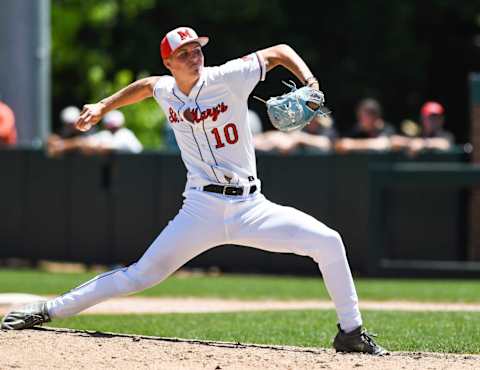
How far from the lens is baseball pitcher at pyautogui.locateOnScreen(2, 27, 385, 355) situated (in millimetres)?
7172

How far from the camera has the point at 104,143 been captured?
16219 millimetres

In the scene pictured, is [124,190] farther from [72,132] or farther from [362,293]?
[362,293]

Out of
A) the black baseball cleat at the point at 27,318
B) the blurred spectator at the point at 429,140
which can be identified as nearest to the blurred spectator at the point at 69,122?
the blurred spectator at the point at 429,140

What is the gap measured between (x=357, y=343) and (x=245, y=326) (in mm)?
2280

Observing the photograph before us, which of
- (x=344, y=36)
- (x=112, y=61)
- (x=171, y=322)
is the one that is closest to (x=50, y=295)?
(x=171, y=322)

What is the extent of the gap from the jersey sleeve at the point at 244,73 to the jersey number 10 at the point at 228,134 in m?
0.21

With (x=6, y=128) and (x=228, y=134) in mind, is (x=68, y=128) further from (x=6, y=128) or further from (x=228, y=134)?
(x=228, y=134)

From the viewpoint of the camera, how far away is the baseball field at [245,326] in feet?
23.0

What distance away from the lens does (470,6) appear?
25.8m

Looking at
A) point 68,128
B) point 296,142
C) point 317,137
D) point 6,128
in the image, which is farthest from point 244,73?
point 6,128

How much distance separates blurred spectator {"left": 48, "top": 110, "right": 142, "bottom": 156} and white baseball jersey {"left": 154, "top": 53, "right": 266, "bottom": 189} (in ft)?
28.5

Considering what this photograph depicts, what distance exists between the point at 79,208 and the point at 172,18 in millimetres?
10067

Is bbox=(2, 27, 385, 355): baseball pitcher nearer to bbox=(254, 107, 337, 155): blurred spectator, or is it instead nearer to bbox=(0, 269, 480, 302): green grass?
bbox=(0, 269, 480, 302): green grass

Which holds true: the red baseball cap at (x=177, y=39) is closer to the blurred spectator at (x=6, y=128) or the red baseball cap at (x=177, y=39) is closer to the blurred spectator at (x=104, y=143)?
the blurred spectator at (x=104, y=143)
